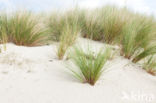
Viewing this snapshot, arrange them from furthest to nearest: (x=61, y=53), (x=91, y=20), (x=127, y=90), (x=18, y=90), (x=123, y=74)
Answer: (x=91, y=20) → (x=61, y=53) → (x=123, y=74) → (x=127, y=90) → (x=18, y=90)

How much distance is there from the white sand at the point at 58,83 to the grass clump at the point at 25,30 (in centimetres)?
57

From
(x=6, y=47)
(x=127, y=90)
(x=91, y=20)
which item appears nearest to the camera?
(x=127, y=90)

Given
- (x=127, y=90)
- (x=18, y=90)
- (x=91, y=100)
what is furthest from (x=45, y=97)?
(x=127, y=90)

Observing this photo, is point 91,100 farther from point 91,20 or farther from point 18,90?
point 91,20

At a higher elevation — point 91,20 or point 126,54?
point 91,20

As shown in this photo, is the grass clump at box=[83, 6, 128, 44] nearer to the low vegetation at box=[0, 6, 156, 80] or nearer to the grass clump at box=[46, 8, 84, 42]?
the low vegetation at box=[0, 6, 156, 80]

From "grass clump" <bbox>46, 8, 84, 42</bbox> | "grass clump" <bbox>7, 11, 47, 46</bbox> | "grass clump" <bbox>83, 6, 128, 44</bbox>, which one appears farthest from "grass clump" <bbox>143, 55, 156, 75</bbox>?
"grass clump" <bbox>7, 11, 47, 46</bbox>

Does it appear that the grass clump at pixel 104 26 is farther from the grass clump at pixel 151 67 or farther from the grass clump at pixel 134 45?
the grass clump at pixel 151 67

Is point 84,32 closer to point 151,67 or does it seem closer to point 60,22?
point 60,22

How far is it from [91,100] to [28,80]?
853mm

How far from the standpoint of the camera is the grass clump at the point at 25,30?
3.49 meters

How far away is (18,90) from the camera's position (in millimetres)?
1935

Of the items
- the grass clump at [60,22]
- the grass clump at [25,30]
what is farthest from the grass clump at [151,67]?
the grass clump at [25,30]

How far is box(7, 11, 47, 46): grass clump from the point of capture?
11.5ft
